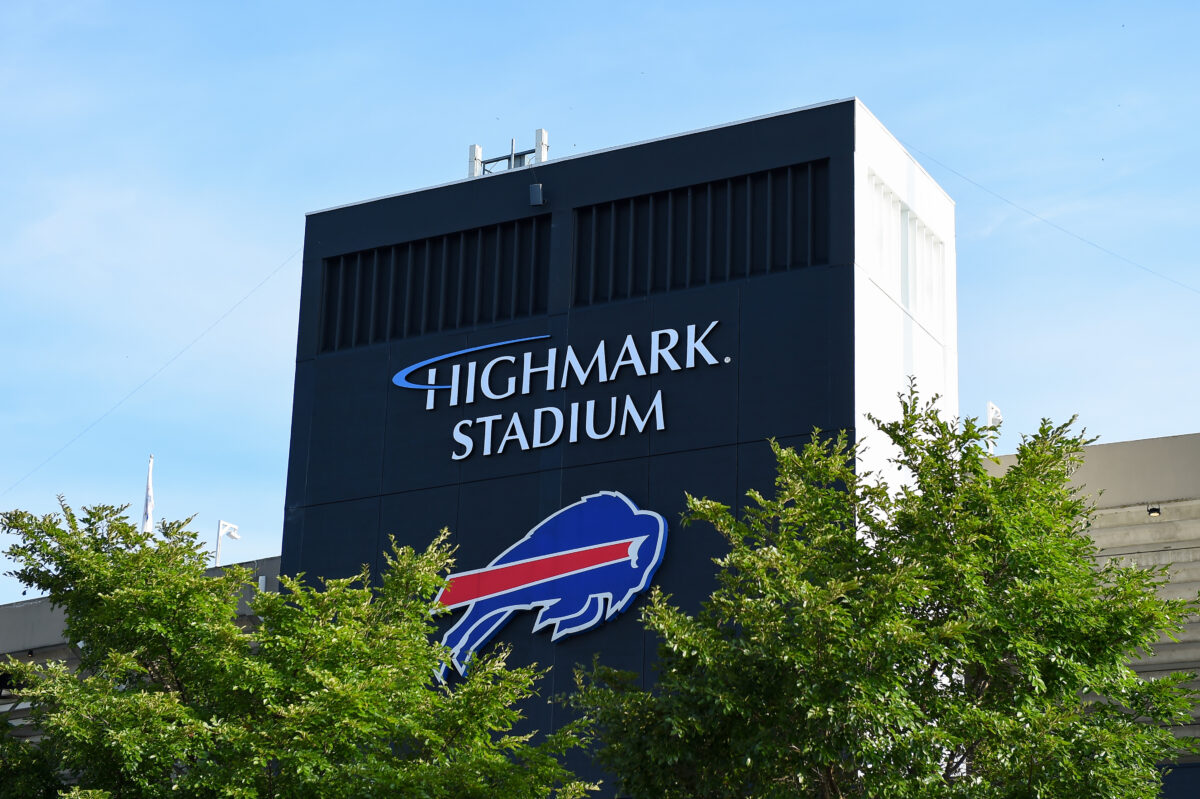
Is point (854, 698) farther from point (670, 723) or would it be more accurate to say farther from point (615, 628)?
point (615, 628)

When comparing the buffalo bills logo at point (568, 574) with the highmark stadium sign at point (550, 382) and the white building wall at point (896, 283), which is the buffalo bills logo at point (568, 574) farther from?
the white building wall at point (896, 283)

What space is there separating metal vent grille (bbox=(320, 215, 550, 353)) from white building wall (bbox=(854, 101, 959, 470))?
703cm

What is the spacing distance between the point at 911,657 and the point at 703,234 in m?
14.4

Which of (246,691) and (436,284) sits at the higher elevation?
(436,284)

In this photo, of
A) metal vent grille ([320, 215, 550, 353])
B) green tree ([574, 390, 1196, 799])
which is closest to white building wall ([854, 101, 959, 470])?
metal vent grille ([320, 215, 550, 353])

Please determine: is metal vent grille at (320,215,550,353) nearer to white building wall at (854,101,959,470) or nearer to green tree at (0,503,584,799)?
white building wall at (854,101,959,470)

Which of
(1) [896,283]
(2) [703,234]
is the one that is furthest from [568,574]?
(1) [896,283]

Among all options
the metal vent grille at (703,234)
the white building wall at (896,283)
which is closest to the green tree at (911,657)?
the white building wall at (896,283)

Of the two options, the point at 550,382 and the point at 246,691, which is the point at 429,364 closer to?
the point at 550,382

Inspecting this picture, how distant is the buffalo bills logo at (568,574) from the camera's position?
3356 centimetres

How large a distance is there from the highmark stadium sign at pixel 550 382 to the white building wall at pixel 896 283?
2986 mm

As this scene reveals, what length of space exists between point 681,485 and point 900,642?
11732 mm


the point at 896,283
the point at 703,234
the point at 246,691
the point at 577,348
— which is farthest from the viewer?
the point at 577,348

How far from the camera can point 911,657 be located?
2283 centimetres
